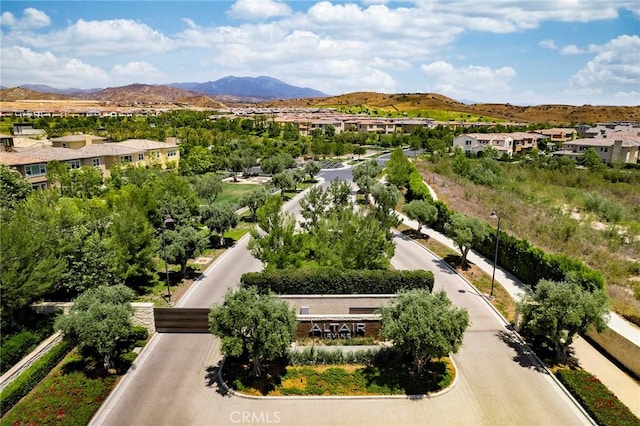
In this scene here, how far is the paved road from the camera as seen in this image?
17625 millimetres

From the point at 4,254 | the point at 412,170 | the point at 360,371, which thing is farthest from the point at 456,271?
the point at 412,170

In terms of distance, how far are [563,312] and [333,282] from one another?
39.5 ft

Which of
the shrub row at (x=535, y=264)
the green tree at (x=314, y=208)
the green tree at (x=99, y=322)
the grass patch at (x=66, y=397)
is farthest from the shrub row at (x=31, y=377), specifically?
the shrub row at (x=535, y=264)

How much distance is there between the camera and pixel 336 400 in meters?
18.8

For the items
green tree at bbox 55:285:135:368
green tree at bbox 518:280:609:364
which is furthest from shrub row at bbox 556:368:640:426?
green tree at bbox 55:285:135:368

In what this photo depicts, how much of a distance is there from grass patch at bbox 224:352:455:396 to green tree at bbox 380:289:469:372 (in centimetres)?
107

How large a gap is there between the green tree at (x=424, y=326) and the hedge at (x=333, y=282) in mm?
5161

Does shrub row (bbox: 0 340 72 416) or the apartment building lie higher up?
the apartment building

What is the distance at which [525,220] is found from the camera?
4319 cm

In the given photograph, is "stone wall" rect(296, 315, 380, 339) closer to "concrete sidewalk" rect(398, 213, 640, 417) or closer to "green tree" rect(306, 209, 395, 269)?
"green tree" rect(306, 209, 395, 269)

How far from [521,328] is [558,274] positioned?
5117 mm

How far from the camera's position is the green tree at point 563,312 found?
19734 millimetres

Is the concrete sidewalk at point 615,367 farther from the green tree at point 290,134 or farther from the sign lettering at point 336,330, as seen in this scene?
the green tree at point 290,134

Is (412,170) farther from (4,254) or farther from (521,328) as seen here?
(4,254)
